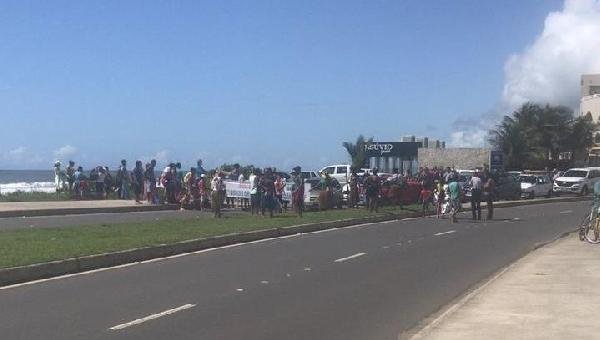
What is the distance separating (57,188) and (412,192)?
1585 cm

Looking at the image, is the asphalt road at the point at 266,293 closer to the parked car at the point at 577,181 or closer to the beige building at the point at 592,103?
the parked car at the point at 577,181

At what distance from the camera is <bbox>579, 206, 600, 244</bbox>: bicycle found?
17.8 metres

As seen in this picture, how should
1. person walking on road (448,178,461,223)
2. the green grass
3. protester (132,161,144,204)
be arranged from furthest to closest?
1. protester (132,161,144,204)
2. person walking on road (448,178,461,223)
3. the green grass

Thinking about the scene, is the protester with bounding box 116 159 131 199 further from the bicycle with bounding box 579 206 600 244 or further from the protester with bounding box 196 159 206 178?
the bicycle with bounding box 579 206 600 244

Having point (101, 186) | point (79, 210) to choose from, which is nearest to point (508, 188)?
point (101, 186)

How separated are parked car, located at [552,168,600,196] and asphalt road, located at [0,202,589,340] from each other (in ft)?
99.1

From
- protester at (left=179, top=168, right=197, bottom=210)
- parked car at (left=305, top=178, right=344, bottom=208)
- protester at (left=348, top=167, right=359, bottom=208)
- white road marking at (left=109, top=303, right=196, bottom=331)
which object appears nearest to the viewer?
white road marking at (left=109, top=303, right=196, bottom=331)

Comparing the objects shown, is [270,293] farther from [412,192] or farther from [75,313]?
[412,192]

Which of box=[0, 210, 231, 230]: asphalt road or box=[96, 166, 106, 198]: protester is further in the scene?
box=[96, 166, 106, 198]: protester

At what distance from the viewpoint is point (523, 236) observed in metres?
21.2

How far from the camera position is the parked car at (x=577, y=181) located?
47.3 meters

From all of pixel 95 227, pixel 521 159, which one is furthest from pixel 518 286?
pixel 521 159

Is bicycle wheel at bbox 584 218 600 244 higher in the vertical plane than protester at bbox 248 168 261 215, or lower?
lower

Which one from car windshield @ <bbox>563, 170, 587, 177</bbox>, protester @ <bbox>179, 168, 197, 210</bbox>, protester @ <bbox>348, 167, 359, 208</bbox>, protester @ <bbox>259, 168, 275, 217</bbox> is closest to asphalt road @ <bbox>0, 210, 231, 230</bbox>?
protester @ <bbox>179, 168, 197, 210</bbox>
